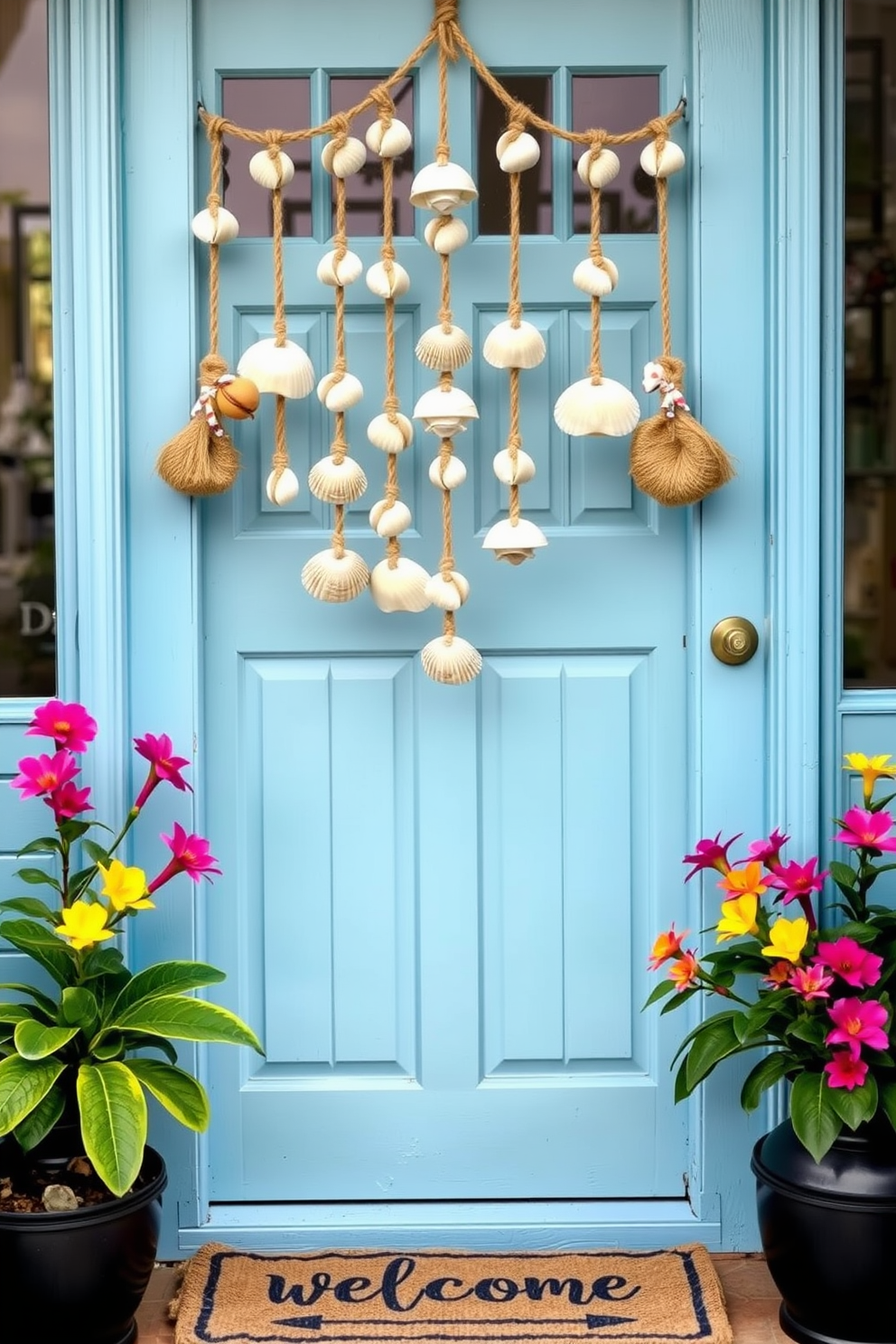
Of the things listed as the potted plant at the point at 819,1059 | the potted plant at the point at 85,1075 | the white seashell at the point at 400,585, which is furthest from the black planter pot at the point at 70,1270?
the white seashell at the point at 400,585

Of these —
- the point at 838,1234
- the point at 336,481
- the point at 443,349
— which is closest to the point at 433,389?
the point at 443,349

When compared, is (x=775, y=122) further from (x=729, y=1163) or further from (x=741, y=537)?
(x=729, y=1163)

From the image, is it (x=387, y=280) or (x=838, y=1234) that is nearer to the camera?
(x=838, y=1234)

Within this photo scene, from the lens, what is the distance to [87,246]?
1.99 metres

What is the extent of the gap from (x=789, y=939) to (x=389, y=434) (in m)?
0.89

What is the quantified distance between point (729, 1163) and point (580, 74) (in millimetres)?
1660

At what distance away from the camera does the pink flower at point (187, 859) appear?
1.89m

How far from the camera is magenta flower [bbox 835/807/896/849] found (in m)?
1.86

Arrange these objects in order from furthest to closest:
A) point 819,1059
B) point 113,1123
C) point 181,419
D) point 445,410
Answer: point 181,419, point 445,410, point 819,1059, point 113,1123

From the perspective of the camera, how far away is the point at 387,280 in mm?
1976

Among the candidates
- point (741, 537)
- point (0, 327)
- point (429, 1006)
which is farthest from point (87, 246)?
point (429, 1006)

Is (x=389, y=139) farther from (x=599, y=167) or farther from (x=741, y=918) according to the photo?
(x=741, y=918)

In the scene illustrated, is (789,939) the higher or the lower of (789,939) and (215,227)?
the lower

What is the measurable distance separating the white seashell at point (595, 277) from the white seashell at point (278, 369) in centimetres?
41
